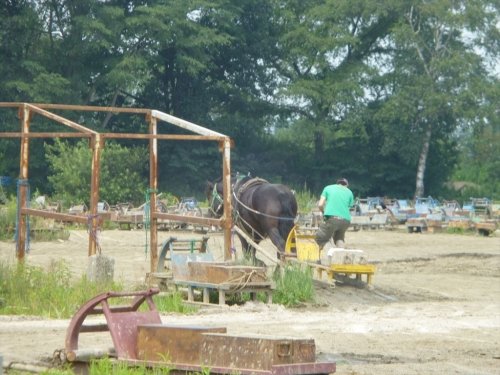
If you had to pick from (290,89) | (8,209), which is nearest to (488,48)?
(290,89)

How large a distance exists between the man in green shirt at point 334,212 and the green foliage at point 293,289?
2304 millimetres

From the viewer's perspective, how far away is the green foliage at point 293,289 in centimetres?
1788

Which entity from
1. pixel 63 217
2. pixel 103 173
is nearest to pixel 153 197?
pixel 63 217

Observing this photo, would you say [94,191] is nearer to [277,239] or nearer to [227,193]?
[227,193]

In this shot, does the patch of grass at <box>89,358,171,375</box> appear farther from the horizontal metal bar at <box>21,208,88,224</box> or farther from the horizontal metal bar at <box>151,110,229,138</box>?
the horizontal metal bar at <box>151,110,229,138</box>

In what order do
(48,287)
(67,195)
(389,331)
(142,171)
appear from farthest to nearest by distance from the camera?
(142,171) < (67,195) < (48,287) < (389,331)

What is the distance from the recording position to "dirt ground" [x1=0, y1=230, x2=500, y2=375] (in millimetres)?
12664

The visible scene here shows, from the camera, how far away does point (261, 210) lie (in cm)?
2155

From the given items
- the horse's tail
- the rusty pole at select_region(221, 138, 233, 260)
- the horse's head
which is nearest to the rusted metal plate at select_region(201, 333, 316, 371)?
the rusty pole at select_region(221, 138, 233, 260)

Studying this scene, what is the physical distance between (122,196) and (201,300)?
2613 cm

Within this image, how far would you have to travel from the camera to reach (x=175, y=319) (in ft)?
52.3

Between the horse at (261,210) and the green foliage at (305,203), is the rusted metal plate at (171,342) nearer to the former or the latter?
the horse at (261,210)

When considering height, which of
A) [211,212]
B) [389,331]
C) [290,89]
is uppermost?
[290,89]

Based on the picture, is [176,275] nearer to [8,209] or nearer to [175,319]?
[175,319]
